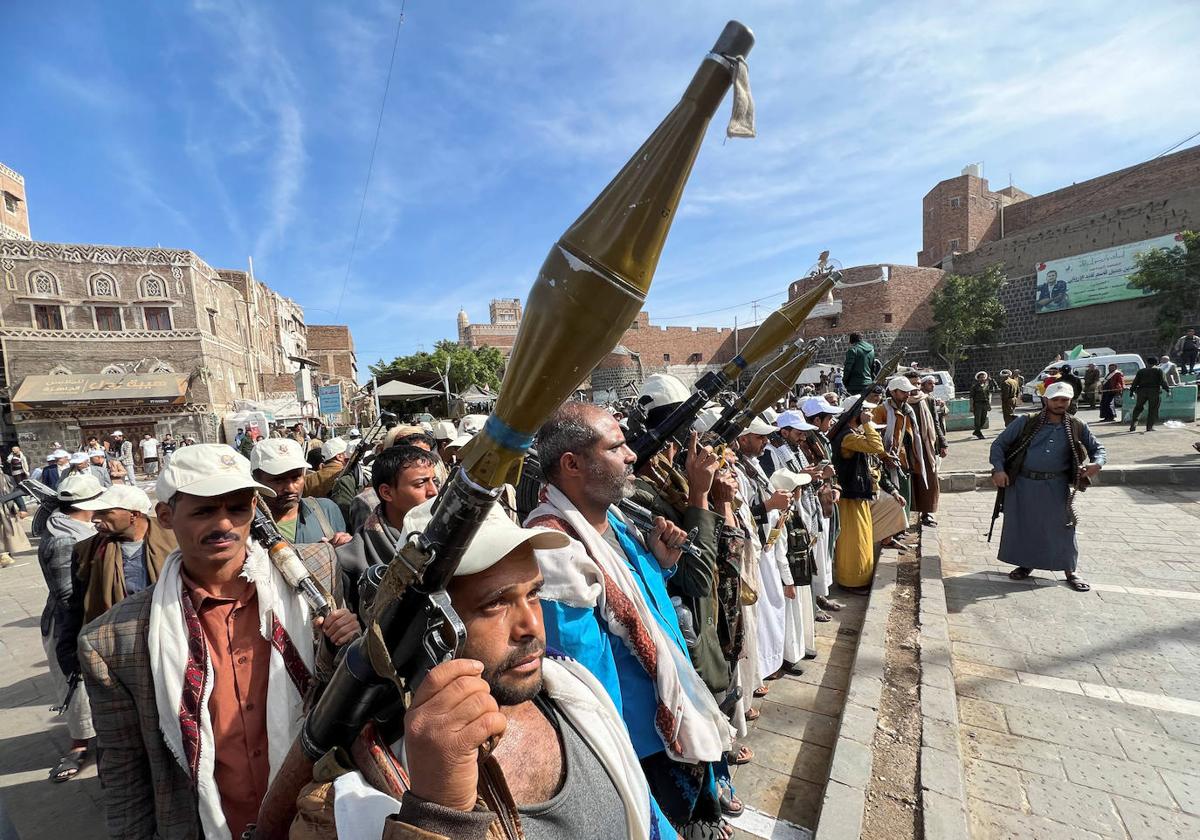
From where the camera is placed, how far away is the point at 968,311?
32281 millimetres

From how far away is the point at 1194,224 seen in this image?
2589cm

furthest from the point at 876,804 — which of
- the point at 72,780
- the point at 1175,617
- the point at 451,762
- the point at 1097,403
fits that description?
the point at 1097,403

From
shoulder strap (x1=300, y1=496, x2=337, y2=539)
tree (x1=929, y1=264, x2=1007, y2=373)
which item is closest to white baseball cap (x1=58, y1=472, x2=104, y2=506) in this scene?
shoulder strap (x1=300, y1=496, x2=337, y2=539)

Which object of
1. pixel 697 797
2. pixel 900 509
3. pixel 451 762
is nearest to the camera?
pixel 451 762

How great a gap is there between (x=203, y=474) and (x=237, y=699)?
74 centimetres

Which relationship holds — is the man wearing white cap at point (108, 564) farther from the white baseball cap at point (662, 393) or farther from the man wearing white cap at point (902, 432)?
the man wearing white cap at point (902, 432)

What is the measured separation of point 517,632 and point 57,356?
32836mm

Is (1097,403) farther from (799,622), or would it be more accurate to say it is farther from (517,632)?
(517,632)

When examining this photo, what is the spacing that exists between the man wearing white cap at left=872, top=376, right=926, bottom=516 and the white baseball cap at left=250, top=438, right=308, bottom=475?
6345 mm

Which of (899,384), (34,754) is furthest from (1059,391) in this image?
(34,754)

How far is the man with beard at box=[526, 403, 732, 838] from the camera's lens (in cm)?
167

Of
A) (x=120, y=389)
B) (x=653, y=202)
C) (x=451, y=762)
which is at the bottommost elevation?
(x=451, y=762)

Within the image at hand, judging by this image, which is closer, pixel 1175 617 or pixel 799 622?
pixel 799 622

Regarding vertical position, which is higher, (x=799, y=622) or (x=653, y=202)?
(x=653, y=202)
